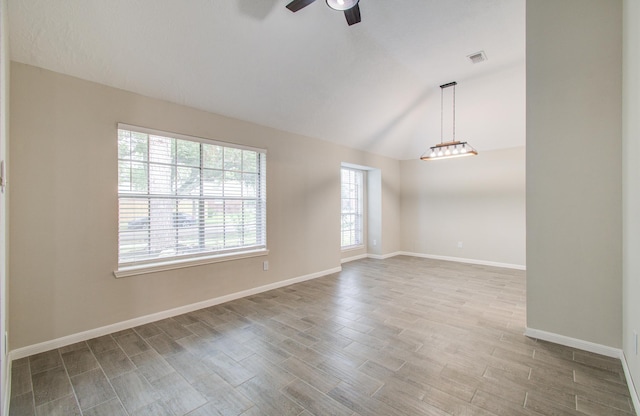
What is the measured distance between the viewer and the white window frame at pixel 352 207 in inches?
267

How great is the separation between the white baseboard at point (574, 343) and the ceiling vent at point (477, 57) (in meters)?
3.50


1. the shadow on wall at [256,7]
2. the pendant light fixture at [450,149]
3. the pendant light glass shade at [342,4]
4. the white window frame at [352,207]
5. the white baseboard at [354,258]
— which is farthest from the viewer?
the white window frame at [352,207]

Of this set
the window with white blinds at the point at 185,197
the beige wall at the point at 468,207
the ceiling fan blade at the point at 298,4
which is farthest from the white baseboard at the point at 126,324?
the beige wall at the point at 468,207

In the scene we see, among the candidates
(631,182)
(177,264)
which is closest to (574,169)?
(631,182)

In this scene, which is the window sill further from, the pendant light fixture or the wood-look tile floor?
the pendant light fixture

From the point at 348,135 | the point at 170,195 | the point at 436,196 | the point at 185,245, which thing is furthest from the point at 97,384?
the point at 436,196

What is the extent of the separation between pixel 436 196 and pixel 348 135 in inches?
117

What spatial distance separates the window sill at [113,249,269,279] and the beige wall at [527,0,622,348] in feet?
11.2

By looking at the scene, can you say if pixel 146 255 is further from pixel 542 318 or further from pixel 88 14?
pixel 542 318

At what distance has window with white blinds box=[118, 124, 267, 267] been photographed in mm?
3113

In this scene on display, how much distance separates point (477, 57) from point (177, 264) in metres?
4.85

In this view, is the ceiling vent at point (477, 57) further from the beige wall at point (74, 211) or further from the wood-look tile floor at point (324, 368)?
the beige wall at point (74, 211)

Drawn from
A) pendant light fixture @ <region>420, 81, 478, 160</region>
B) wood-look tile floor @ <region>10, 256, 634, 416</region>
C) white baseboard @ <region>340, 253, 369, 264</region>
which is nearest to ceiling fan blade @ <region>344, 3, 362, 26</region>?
wood-look tile floor @ <region>10, 256, 634, 416</region>

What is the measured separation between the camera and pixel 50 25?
7.70 feet
